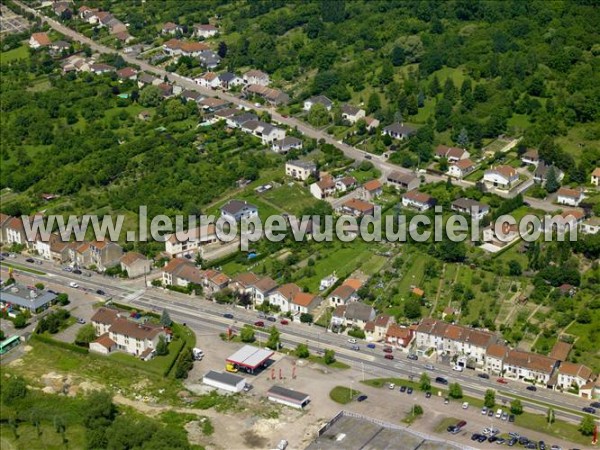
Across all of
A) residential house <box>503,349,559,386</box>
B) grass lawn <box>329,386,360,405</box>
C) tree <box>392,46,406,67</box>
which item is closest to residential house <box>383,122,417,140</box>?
tree <box>392,46,406,67</box>

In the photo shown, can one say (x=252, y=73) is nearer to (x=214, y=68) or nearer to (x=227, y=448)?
(x=214, y=68)

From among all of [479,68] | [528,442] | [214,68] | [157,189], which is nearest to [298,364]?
[528,442]

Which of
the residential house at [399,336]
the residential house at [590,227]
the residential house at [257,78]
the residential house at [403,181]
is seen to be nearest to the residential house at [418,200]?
the residential house at [403,181]

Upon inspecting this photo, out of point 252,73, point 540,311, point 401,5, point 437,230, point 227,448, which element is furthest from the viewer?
point 401,5

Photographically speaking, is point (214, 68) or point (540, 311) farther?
Answer: point (214, 68)

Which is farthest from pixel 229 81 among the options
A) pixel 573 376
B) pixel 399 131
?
pixel 573 376

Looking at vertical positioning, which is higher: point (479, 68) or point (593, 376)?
point (479, 68)

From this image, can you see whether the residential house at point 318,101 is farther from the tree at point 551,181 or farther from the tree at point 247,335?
the tree at point 247,335

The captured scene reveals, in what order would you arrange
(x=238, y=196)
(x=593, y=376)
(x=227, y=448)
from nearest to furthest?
(x=227, y=448) < (x=593, y=376) < (x=238, y=196)
